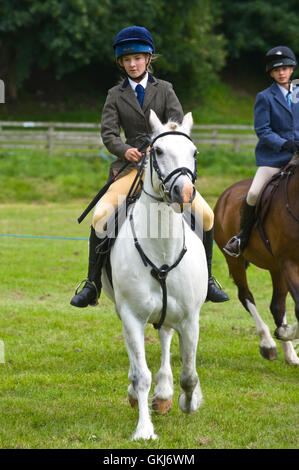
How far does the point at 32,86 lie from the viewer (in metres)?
39.8

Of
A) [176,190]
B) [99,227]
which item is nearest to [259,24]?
[99,227]

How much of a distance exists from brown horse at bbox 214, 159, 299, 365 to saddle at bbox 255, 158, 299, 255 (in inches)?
0.9

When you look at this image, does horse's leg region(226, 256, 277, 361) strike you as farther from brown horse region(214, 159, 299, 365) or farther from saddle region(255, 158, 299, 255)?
saddle region(255, 158, 299, 255)

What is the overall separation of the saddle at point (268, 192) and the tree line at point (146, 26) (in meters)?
24.5

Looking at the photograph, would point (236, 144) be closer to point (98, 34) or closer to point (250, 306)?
point (98, 34)

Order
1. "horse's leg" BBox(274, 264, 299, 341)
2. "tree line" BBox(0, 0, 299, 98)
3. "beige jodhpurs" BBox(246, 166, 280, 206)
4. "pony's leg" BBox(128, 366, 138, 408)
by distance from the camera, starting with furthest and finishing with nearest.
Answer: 1. "tree line" BBox(0, 0, 299, 98)
2. "beige jodhpurs" BBox(246, 166, 280, 206)
3. "horse's leg" BBox(274, 264, 299, 341)
4. "pony's leg" BBox(128, 366, 138, 408)

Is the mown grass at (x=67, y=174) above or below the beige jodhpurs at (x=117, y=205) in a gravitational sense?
below

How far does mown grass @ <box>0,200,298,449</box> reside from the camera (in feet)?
18.4

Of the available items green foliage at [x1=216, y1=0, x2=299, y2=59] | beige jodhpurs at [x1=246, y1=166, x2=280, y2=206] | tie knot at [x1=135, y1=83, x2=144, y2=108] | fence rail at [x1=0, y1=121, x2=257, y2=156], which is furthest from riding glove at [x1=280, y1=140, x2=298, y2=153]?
green foliage at [x1=216, y1=0, x2=299, y2=59]

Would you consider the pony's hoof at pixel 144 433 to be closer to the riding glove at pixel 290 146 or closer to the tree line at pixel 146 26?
the riding glove at pixel 290 146

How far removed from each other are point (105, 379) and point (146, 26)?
32130 mm

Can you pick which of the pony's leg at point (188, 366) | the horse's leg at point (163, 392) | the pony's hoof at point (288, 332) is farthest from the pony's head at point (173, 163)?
the pony's hoof at point (288, 332)

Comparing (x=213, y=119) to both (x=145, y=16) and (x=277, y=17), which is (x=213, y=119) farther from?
(x=277, y=17)

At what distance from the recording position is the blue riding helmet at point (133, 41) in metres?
5.91
